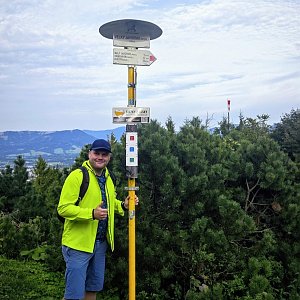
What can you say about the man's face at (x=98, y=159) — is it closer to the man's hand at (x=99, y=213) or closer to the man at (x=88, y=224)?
the man at (x=88, y=224)

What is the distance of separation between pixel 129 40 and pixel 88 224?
1.80 meters

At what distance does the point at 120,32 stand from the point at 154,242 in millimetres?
2422

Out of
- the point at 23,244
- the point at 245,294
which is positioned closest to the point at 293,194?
the point at 245,294

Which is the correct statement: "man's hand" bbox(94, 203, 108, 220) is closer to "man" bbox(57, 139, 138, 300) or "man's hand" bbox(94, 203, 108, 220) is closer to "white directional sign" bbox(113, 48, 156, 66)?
"man" bbox(57, 139, 138, 300)

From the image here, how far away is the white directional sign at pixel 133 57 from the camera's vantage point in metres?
3.73

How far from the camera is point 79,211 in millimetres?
3344

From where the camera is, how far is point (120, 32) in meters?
3.78

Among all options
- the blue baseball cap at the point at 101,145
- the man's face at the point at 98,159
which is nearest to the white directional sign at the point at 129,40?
the blue baseball cap at the point at 101,145

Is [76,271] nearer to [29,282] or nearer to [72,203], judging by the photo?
[72,203]

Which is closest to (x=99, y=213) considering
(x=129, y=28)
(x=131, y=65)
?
(x=131, y=65)

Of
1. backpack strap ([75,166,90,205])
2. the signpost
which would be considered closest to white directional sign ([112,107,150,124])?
the signpost

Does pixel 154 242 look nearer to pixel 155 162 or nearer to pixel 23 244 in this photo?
pixel 155 162

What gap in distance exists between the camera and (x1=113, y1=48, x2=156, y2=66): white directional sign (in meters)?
3.73

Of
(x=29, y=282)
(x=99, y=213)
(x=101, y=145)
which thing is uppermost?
(x=101, y=145)
